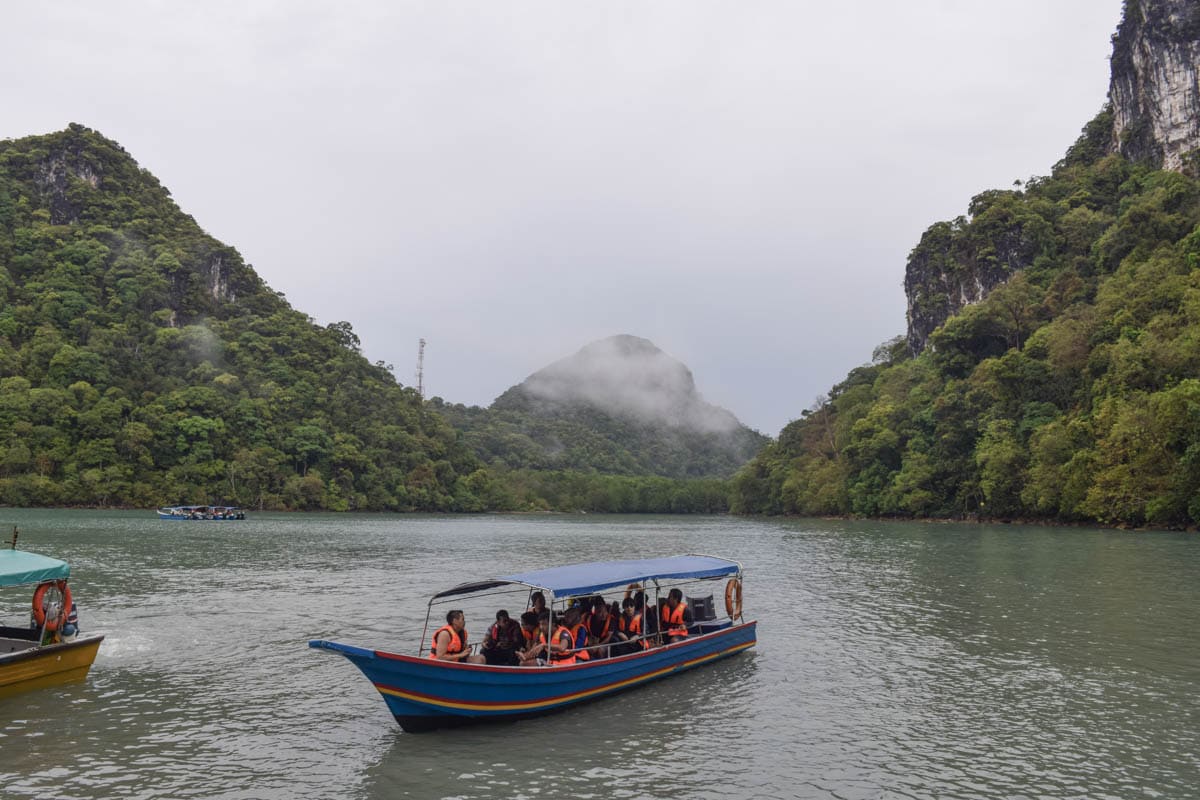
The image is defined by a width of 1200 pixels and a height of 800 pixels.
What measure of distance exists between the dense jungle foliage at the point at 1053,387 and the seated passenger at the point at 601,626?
181 feet

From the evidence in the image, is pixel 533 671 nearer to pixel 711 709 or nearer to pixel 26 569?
pixel 711 709

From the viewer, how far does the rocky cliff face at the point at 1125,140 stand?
3784 inches

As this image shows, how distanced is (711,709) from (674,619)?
3349 mm

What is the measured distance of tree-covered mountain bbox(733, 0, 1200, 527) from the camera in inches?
2489

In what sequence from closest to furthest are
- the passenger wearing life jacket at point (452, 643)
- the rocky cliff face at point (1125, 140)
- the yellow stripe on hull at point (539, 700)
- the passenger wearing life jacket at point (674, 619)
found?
the yellow stripe on hull at point (539, 700) < the passenger wearing life jacket at point (452, 643) < the passenger wearing life jacket at point (674, 619) < the rocky cliff face at point (1125, 140)

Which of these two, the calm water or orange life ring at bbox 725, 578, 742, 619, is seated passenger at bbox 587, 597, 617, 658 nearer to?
the calm water

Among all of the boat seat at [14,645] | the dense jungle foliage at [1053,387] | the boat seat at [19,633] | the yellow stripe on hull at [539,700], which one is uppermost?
the dense jungle foliage at [1053,387]

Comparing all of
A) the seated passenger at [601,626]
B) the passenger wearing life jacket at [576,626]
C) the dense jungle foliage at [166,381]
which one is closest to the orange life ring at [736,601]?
the seated passenger at [601,626]

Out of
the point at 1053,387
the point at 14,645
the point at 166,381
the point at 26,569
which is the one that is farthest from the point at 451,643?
the point at 166,381

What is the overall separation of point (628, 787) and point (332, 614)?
1875 centimetres

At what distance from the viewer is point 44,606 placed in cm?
1719

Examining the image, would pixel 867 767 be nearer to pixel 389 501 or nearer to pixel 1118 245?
pixel 1118 245

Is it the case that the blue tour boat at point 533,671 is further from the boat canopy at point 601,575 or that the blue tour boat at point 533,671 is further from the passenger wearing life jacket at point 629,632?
the passenger wearing life jacket at point 629,632

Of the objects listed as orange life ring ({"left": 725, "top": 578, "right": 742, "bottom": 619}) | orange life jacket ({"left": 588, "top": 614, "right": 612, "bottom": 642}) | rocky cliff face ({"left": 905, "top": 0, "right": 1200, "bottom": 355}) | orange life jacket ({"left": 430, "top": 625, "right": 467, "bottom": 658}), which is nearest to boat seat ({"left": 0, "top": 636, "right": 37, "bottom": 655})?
orange life jacket ({"left": 430, "top": 625, "right": 467, "bottom": 658})
